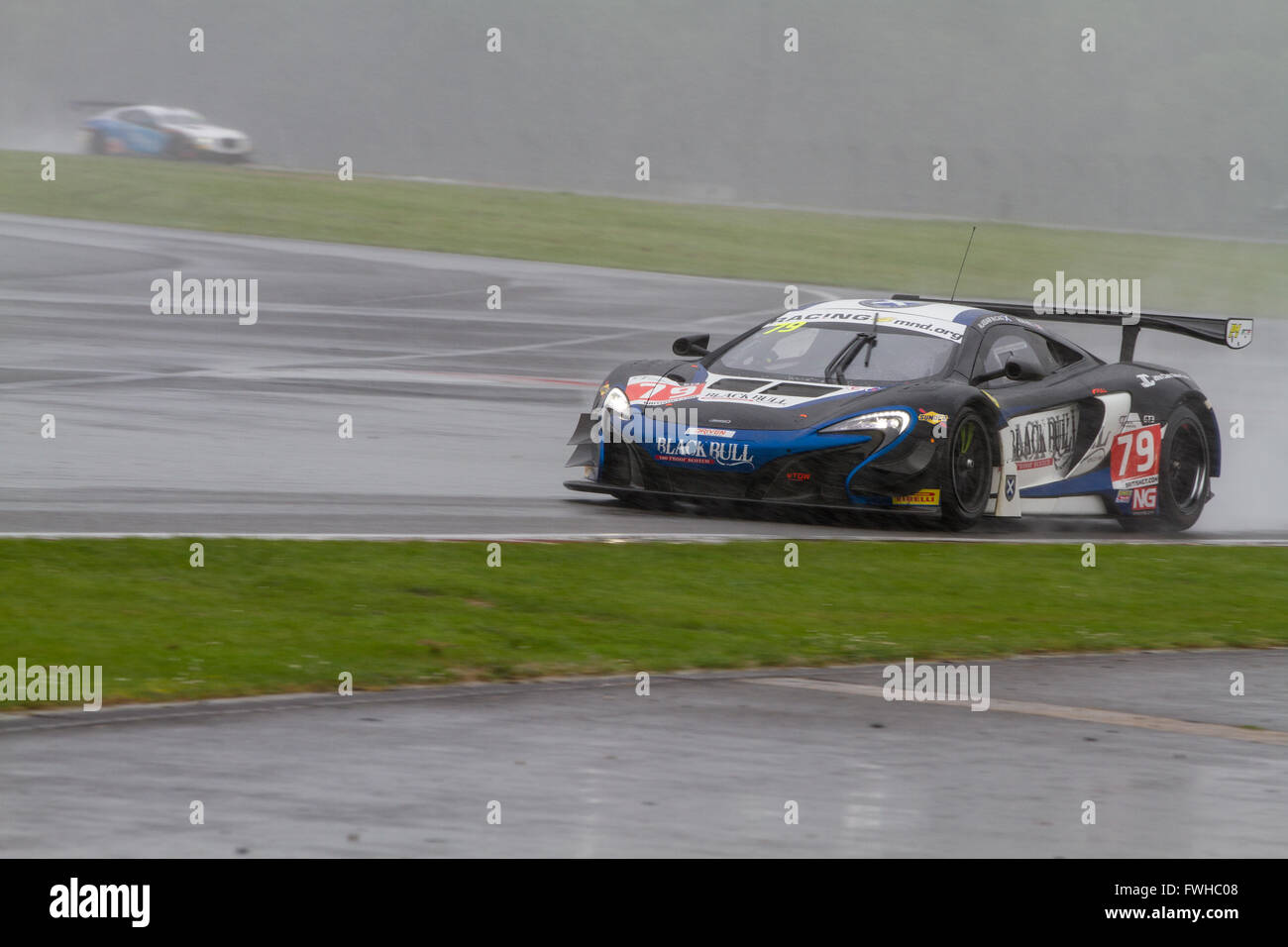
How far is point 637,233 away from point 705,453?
3074 centimetres

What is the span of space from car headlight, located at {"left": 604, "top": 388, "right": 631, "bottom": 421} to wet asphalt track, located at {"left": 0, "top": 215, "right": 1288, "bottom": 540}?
0.62 meters

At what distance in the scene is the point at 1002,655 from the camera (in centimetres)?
944

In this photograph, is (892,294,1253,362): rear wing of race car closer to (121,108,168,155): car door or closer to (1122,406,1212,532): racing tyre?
(1122,406,1212,532): racing tyre

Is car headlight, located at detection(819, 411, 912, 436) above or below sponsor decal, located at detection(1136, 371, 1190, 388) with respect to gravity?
below

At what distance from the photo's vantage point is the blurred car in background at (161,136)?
51.3 meters

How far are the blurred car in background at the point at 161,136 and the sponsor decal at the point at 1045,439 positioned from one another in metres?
40.4

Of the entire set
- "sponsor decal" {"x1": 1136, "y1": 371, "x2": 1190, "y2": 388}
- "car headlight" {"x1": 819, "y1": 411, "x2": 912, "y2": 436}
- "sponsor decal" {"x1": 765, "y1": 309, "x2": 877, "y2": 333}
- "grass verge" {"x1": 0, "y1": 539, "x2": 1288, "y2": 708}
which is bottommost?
"grass verge" {"x1": 0, "y1": 539, "x2": 1288, "y2": 708}

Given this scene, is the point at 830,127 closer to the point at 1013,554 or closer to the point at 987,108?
the point at 987,108

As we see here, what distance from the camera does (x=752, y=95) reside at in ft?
208

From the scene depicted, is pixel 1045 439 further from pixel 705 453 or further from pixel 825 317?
pixel 705 453

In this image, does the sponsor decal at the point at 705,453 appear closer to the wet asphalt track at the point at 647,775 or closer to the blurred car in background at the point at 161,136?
the wet asphalt track at the point at 647,775

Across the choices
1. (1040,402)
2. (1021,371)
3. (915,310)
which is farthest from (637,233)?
(1021,371)

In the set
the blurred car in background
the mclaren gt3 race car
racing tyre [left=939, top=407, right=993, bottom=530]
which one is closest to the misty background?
the blurred car in background

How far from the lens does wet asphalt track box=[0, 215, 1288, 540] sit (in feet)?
41.3
